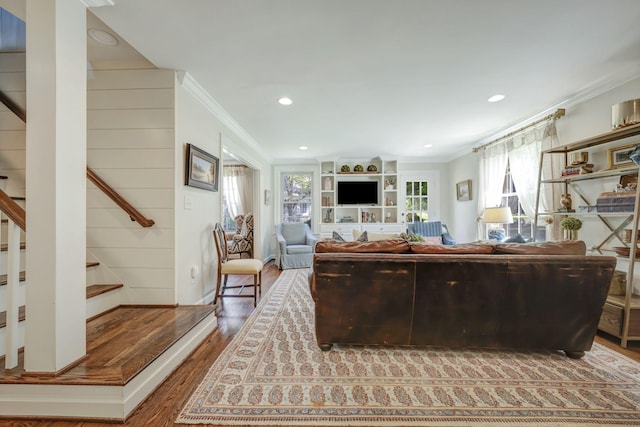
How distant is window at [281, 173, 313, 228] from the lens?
6285 mm

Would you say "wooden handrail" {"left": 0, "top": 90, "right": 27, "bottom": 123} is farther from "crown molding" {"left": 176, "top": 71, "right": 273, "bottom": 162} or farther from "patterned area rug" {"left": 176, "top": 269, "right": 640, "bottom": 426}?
"patterned area rug" {"left": 176, "top": 269, "right": 640, "bottom": 426}

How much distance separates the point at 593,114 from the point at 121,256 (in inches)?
198

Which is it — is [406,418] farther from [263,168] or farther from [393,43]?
[263,168]

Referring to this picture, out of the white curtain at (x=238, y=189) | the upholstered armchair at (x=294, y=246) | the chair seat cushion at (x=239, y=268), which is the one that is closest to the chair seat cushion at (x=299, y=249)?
the upholstered armchair at (x=294, y=246)

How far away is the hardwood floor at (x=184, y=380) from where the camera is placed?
1316 millimetres

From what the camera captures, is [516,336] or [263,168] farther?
[263,168]

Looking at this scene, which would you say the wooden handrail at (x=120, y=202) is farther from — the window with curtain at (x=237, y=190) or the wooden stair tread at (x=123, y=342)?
the window with curtain at (x=237, y=190)

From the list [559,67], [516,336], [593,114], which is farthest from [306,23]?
[593,114]

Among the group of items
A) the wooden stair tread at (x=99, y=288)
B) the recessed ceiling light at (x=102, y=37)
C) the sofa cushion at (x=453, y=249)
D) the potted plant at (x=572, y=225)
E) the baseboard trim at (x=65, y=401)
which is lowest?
the baseboard trim at (x=65, y=401)

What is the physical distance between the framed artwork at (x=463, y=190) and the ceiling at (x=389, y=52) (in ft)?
5.91

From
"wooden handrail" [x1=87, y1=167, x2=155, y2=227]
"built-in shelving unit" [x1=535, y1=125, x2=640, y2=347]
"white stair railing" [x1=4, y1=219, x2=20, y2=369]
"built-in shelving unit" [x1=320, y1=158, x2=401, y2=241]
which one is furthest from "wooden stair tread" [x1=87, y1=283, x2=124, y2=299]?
"built-in shelving unit" [x1=535, y1=125, x2=640, y2=347]

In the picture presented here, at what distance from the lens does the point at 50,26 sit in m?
1.37

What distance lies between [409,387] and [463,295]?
2.44 feet

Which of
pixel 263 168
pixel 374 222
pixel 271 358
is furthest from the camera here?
pixel 374 222
